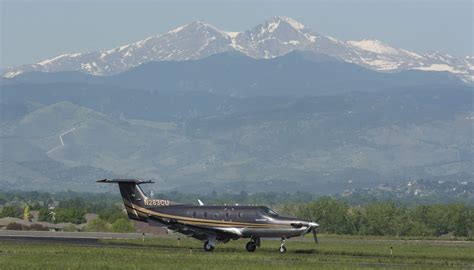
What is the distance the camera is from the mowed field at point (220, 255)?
7562 cm

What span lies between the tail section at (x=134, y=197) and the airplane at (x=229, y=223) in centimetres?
226

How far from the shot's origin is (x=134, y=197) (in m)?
97.5

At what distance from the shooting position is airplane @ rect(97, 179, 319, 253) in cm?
9138

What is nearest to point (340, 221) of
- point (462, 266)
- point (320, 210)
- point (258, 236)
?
point (320, 210)

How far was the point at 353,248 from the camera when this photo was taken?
9975 centimetres

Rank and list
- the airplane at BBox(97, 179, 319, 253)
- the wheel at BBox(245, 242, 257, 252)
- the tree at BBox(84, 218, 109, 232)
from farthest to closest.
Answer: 1. the tree at BBox(84, 218, 109, 232)
2. the wheel at BBox(245, 242, 257, 252)
3. the airplane at BBox(97, 179, 319, 253)

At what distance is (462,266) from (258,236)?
18501 mm

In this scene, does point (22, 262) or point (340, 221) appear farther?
point (340, 221)

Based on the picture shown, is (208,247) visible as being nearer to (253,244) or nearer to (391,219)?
(253,244)

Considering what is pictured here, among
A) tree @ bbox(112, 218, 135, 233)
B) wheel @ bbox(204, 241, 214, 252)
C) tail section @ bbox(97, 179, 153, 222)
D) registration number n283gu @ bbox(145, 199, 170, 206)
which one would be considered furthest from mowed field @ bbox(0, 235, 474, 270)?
tree @ bbox(112, 218, 135, 233)

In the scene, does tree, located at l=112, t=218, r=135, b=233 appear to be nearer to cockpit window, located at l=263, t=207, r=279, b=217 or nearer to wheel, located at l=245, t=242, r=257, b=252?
wheel, located at l=245, t=242, r=257, b=252

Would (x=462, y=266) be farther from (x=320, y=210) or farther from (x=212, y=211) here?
(x=320, y=210)

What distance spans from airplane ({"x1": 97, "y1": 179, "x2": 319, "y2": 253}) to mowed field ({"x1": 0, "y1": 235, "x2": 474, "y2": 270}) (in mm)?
1238

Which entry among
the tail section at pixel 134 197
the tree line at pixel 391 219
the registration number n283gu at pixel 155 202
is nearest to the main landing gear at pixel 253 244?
the registration number n283gu at pixel 155 202
